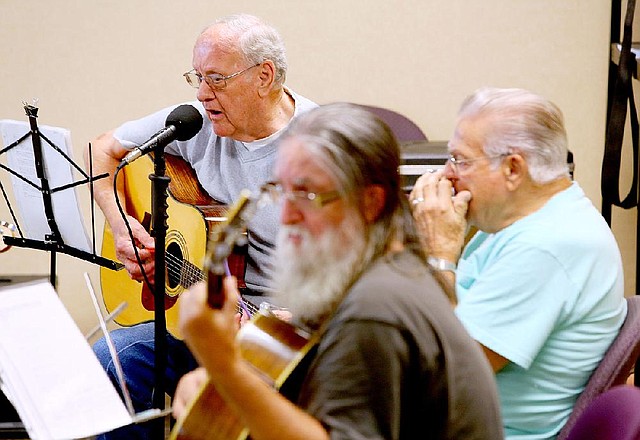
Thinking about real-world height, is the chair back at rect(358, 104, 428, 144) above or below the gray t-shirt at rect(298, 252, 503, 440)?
below

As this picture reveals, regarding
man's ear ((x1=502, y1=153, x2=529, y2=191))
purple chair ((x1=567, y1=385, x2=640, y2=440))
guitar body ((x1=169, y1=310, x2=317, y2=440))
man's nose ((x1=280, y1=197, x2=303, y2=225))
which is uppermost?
man's nose ((x1=280, y1=197, x2=303, y2=225))

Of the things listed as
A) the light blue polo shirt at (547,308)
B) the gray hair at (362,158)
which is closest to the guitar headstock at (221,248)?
the gray hair at (362,158)

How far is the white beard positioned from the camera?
4.39 ft

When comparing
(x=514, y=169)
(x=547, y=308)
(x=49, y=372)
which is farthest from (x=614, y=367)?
(x=49, y=372)

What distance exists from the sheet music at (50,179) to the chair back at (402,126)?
1380 mm

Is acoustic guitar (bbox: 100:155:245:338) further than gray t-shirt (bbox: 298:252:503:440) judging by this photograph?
Yes

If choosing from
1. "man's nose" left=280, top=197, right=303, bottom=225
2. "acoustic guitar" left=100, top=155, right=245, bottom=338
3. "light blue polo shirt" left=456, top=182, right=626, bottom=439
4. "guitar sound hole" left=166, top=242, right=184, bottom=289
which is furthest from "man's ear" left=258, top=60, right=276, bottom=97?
"man's nose" left=280, top=197, right=303, bottom=225

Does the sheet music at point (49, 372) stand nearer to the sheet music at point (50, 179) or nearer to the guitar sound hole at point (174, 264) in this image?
the sheet music at point (50, 179)

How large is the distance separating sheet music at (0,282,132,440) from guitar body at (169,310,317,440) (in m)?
0.24

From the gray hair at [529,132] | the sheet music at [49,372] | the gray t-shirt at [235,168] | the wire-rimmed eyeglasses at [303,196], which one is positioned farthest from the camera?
the gray t-shirt at [235,168]

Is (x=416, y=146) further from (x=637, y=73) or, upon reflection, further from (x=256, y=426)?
(x=256, y=426)

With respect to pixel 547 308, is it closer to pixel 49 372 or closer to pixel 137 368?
pixel 49 372

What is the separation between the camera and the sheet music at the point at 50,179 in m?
2.38

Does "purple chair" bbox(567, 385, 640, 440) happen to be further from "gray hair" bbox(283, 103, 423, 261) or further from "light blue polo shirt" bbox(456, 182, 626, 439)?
"gray hair" bbox(283, 103, 423, 261)
